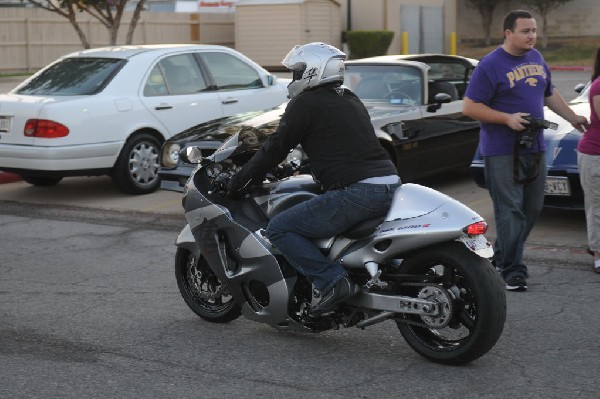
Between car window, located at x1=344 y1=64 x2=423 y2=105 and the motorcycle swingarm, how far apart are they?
575 cm

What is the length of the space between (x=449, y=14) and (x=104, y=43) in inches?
486

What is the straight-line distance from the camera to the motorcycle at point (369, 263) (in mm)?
5125

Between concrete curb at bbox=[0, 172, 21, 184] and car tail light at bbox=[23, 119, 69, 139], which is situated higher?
car tail light at bbox=[23, 119, 69, 139]

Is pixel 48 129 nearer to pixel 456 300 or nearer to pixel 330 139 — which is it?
pixel 330 139

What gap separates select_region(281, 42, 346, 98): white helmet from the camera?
215 inches

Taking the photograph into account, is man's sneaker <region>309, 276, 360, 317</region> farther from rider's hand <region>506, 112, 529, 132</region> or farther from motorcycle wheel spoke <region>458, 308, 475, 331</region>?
rider's hand <region>506, 112, 529, 132</region>

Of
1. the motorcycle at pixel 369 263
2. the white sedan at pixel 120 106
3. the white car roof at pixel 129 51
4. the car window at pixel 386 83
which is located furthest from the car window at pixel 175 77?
the motorcycle at pixel 369 263

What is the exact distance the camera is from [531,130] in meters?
6.70

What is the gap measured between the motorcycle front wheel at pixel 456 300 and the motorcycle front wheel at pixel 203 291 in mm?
1265

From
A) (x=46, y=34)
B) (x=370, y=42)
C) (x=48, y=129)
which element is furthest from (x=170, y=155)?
(x=370, y=42)

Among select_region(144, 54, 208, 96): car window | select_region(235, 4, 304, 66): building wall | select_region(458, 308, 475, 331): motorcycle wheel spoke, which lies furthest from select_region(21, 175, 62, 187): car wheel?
select_region(235, 4, 304, 66): building wall

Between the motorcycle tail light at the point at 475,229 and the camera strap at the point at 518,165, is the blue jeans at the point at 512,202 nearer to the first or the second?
the camera strap at the point at 518,165

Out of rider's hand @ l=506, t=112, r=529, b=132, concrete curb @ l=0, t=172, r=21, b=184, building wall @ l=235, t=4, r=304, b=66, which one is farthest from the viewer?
building wall @ l=235, t=4, r=304, b=66

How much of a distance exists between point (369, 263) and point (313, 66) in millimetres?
1054
